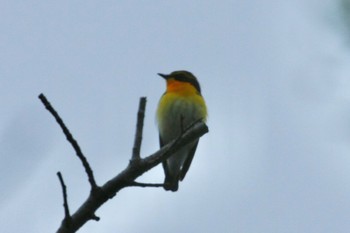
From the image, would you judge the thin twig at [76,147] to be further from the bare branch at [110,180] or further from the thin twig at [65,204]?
the thin twig at [65,204]

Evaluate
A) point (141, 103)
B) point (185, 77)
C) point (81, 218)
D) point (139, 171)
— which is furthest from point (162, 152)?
point (185, 77)

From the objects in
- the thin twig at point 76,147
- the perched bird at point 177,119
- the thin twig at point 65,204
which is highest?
the perched bird at point 177,119

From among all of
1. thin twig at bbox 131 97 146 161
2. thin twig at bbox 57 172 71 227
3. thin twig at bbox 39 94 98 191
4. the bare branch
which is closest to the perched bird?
thin twig at bbox 131 97 146 161

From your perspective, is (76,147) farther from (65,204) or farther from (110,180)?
(65,204)

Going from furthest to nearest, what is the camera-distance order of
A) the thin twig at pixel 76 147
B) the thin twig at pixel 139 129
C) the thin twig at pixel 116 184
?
the thin twig at pixel 139 129 → the thin twig at pixel 76 147 → the thin twig at pixel 116 184

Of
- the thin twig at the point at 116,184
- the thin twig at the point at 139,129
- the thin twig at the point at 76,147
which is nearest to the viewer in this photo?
the thin twig at the point at 116,184

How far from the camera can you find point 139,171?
3.09m

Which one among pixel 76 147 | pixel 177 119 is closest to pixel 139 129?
pixel 76 147

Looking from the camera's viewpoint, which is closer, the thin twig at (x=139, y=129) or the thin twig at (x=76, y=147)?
the thin twig at (x=76, y=147)

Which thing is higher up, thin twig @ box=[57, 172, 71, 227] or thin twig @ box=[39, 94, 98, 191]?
thin twig @ box=[39, 94, 98, 191]

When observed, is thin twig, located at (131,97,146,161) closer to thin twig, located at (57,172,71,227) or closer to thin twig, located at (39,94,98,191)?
thin twig, located at (39,94,98,191)

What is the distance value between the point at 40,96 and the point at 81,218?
515 millimetres

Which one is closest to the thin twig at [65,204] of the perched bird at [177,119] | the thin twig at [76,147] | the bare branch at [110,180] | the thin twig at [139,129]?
the bare branch at [110,180]

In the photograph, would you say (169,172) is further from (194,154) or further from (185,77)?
(185,77)
